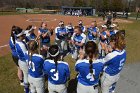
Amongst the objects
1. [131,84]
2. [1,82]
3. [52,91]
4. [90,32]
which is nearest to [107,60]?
[52,91]

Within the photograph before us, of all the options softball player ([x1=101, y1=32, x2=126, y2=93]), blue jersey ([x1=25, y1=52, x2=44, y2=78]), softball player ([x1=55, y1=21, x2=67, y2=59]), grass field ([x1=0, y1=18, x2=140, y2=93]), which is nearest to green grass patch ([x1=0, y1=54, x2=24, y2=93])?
grass field ([x1=0, y1=18, x2=140, y2=93])

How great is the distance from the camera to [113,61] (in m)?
6.65

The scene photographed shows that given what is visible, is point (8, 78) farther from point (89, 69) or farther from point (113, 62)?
point (89, 69)

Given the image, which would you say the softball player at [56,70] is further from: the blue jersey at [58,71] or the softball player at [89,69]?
the softball player at [89,69]

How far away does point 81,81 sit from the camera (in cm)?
613

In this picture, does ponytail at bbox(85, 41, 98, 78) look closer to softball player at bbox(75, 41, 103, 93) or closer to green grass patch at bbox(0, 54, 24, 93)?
softball player at bbox(75, 41, 103, 93)

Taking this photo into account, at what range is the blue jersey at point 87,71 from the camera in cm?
582

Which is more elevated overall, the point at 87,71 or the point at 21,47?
the point at 21,47

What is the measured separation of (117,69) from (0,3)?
422 ft

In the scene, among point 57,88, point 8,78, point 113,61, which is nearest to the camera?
point 57,88

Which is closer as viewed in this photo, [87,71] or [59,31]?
[87,71]

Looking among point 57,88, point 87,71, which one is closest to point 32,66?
point 57,88

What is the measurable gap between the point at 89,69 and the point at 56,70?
2.73 feet

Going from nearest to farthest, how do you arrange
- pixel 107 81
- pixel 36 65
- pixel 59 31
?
pixel 36 65
pixel 107 81
pixel 59 31
